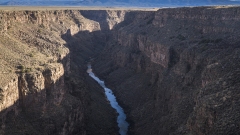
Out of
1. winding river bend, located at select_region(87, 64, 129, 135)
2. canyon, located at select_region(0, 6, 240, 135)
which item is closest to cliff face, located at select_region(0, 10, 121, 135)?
canyon, located at select_region(0, 6, 240, 135)

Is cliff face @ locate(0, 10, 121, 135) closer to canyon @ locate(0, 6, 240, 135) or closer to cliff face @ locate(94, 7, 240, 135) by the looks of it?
canyon @ locate(0, 6, 240, 135)

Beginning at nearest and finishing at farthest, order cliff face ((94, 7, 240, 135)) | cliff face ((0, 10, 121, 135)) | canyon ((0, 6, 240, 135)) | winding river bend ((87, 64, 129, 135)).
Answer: cliff face ((94, 7, 240, 135)), canyon ((0, 6, 240, 135)), cliff face ((0, 10, 121, 135)), winding river bend ((87, 64, 129, 135))

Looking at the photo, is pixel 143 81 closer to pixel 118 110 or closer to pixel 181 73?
pixel 118 110

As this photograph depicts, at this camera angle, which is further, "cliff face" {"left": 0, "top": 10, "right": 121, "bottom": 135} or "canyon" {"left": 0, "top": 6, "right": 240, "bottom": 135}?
"cliff face" {"left": 0, "top": 10, "right": 121, "bottom": 135}

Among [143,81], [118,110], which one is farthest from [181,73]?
[143,81]

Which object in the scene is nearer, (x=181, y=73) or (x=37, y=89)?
(x=37, y=89)

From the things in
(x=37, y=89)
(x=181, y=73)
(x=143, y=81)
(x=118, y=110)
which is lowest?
(x=118, y=110)

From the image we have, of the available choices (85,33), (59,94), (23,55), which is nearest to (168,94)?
(59,94)
